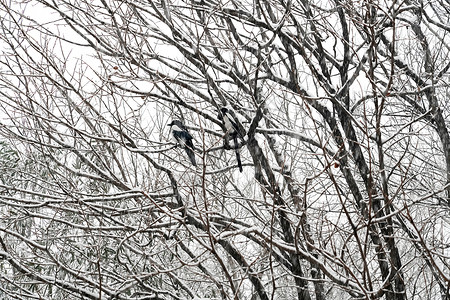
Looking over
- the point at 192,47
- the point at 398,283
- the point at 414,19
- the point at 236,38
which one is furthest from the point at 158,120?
the point at 398,283

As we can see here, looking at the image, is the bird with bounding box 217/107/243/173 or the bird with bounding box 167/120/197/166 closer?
the bird with bounding box 217/107/243/173

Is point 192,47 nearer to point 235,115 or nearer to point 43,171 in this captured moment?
point 235,115

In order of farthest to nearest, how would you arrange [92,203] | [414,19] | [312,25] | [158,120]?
1. [158,120]
2. [414,19]
3. [312,25]
4. [92,203]

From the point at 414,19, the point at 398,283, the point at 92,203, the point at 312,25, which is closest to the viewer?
the point at 398,283

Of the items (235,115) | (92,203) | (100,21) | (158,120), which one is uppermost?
(158,120)

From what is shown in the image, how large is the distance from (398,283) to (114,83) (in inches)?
125

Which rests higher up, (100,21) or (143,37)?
(100,21)

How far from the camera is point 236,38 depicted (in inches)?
199

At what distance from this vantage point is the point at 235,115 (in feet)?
15.1

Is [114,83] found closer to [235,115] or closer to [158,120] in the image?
[235,115]

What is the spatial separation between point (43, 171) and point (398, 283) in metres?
8.84

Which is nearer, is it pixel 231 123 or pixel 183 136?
pixel 231 123

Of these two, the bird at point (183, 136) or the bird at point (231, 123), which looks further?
the bird at point (183, 136)

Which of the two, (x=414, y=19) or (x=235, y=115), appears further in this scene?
(x=414, y=19)
